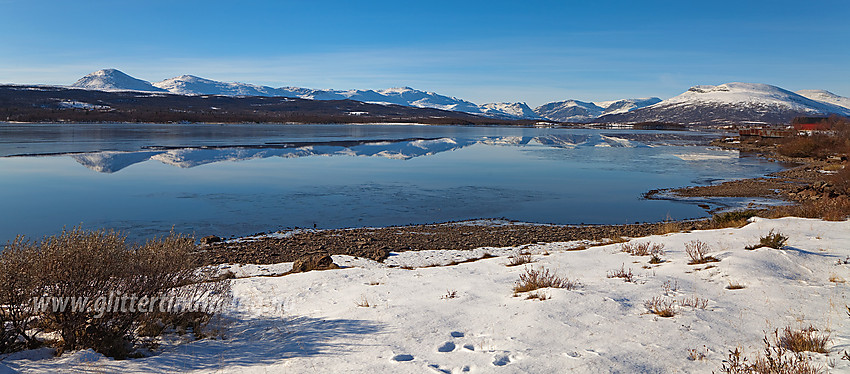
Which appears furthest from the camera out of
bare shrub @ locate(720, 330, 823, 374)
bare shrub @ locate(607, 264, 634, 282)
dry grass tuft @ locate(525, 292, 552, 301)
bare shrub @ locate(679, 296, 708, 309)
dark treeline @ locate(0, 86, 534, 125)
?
dark treeline @ locate(0, 86, 534, 125)

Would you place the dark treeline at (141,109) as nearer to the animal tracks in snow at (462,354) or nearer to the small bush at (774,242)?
the small bush at (774,242)

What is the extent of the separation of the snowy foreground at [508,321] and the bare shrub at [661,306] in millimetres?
97

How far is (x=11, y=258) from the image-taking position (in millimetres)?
4547

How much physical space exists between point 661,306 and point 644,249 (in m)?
3.47

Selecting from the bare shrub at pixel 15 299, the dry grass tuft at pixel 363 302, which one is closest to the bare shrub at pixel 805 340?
the dry grass tuft at pixel 363 302

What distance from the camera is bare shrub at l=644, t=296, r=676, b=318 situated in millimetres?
5177

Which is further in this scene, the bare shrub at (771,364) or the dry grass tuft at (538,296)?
the dry grass tuft at (538,296)

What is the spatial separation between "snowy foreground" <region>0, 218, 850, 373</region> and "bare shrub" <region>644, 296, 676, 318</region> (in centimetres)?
10

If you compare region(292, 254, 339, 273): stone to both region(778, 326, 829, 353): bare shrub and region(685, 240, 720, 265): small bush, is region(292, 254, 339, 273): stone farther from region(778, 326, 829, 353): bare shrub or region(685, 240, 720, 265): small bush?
region(778, 326, 829, 353): bare shrub

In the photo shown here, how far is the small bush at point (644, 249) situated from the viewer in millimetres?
8570

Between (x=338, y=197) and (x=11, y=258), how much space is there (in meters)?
14.8

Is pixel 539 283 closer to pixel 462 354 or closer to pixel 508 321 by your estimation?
pixel 508 321

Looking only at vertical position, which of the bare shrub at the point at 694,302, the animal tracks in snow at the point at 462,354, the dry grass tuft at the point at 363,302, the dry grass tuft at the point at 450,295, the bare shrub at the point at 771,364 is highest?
the bare shrub at the point at 771,364

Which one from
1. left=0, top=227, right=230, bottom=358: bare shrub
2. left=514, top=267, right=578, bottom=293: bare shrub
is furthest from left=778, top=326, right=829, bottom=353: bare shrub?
left=0, top=227, right=230, bottom=358: bare shrub
